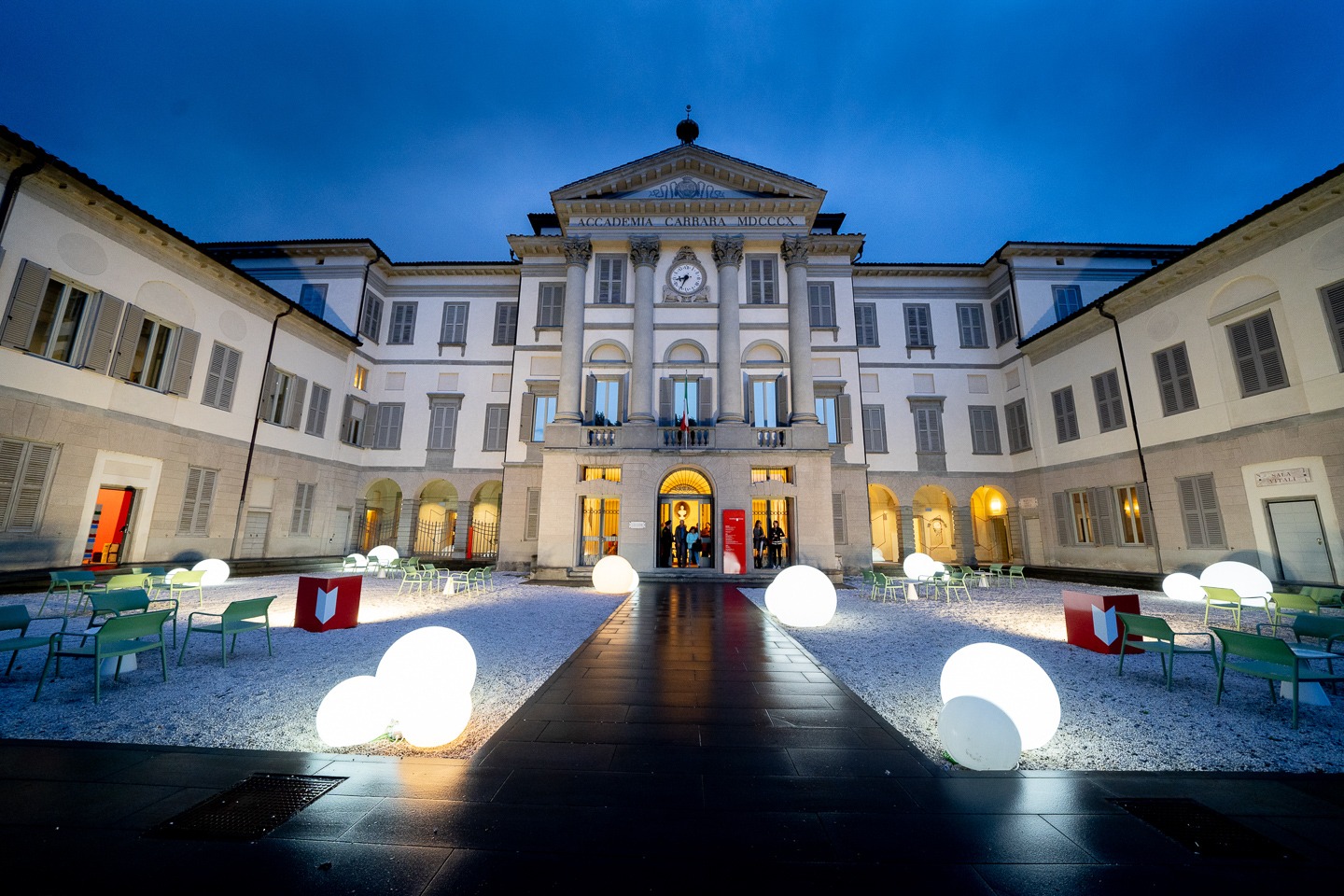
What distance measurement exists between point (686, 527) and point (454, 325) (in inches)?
570

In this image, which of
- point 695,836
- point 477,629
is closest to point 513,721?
point 695,836

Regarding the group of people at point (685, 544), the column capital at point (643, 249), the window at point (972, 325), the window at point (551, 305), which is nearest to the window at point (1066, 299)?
the window at point (972, 325)

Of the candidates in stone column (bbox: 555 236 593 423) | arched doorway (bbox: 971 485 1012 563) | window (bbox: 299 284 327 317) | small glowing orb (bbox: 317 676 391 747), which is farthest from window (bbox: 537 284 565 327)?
arched doorway (bbox: 971 485 1012 563)

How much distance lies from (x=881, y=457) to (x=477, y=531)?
19856 millimetres

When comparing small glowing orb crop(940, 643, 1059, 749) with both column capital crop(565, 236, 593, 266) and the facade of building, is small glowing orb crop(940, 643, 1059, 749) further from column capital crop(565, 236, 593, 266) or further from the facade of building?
column capital crop(565, 236, 593, 266)

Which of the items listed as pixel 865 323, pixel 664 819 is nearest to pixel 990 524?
pixel 865 323

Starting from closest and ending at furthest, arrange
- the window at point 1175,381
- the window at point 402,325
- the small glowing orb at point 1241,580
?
the small glowing orb at point 1241,580 < the window at point 1175,381 < the window at point 402,325

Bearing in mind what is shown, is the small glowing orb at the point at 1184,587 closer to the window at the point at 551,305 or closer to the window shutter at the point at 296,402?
the window at the point at 551,305

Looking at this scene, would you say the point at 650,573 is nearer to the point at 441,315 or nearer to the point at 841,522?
the point at 841,522

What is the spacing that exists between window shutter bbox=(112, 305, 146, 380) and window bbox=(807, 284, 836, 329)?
21847 mm

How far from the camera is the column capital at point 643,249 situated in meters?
19.1

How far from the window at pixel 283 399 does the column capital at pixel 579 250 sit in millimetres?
11164

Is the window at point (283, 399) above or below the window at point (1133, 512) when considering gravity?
above

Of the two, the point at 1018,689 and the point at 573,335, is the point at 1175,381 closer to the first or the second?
the point at 1018,689
